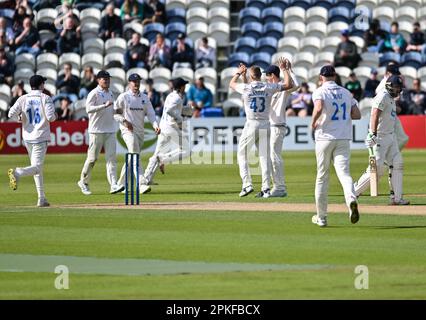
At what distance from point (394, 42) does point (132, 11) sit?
338 inches

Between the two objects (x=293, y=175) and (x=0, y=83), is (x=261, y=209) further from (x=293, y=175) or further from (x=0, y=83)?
(x=0, y=83)

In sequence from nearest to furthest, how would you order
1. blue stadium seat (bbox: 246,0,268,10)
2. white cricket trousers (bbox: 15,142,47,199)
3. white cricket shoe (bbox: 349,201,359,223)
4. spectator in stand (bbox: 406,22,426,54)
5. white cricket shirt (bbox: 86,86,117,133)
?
white cricket shoe (bbox: 349,201,359,223)
white cricket trousers (bbox: 15,142,47,199)
white cricket shirt (bbox: 86,86,117,133)
spectator in stand (bbox: 406,22,426,54)
blue stadium seat (bbox: 246,0,268,10)

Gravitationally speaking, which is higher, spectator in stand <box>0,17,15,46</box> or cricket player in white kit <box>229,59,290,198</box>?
spectator in stand <box>0,17,15,46</box>

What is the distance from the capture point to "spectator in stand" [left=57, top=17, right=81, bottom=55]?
39.7 metres

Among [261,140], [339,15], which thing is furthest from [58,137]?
[261,140]

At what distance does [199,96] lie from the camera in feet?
120

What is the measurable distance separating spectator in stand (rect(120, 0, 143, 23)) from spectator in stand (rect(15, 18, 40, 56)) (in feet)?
9.67

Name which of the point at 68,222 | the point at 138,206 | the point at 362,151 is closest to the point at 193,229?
the point at 68,222

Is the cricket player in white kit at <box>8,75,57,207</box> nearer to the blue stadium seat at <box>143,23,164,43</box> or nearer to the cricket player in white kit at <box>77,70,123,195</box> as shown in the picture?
the cricket player in white kit at <box>77,70,123,195</box>

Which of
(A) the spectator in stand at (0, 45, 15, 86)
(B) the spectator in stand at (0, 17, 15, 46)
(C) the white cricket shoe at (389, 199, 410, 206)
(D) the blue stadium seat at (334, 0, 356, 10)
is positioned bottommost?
(C) the white cricket shoe at (389, 199, 410, 206)

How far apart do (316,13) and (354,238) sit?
82.8ft

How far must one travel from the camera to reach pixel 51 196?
23781 millimetres

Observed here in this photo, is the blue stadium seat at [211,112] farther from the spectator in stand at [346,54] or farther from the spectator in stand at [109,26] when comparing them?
the spectator in stand at [109,26]

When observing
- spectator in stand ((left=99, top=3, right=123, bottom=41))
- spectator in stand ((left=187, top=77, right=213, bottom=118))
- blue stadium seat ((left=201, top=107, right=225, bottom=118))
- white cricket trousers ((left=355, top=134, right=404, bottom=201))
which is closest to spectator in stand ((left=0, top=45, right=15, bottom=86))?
spectator in stand ((left=99, top=3, right=123, bottom=41))
